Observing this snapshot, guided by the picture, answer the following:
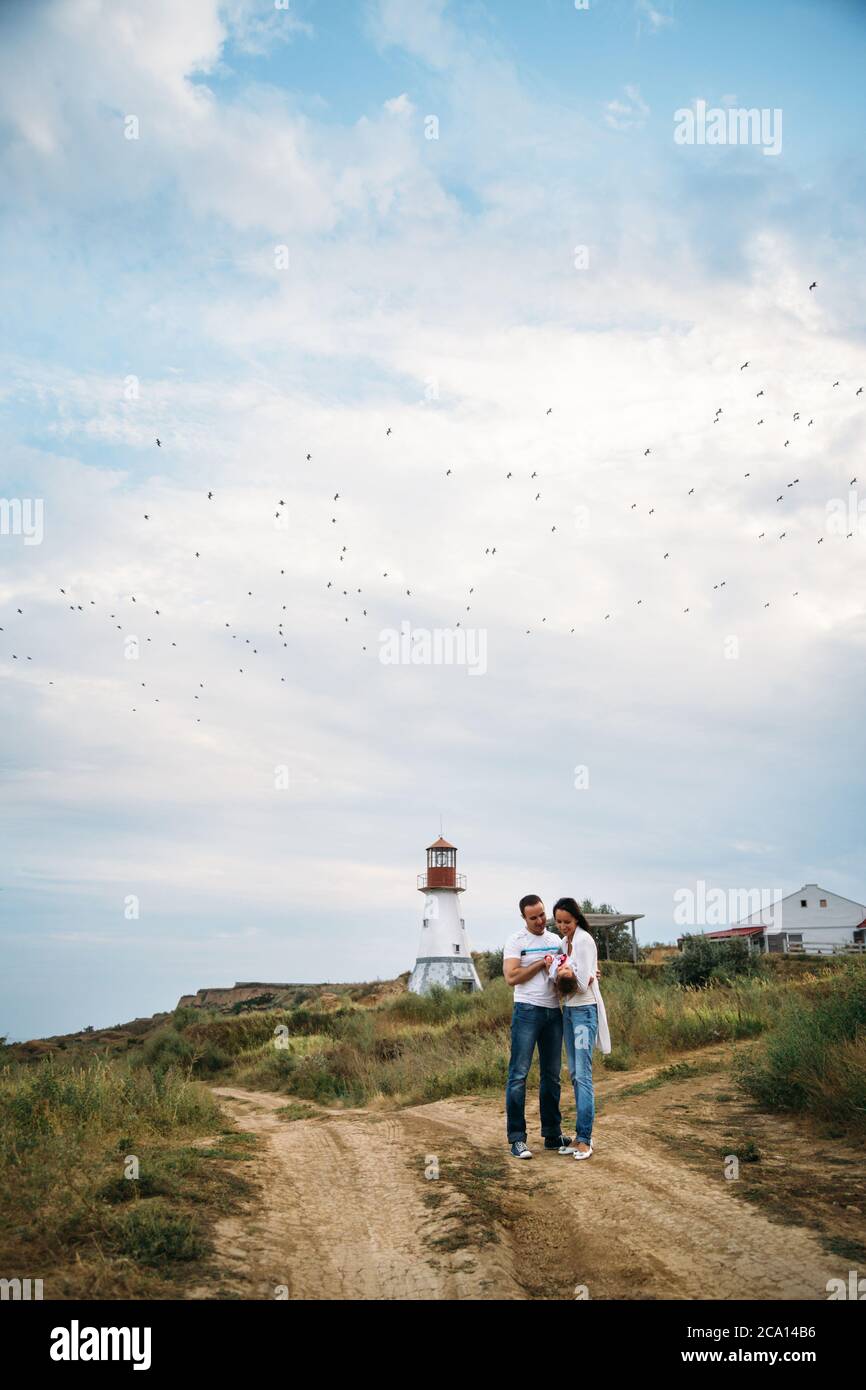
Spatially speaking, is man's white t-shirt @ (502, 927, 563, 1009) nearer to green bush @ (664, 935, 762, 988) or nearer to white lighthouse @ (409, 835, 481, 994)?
green bush @ (664, 935, 762, 988)

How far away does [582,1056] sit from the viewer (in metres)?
8.61

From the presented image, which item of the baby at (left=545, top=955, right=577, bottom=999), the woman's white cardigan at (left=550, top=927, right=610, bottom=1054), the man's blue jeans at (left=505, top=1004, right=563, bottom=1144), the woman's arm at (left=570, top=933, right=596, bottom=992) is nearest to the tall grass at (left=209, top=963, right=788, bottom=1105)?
the man's blue jeans at (left=505, top=1004, right=563, bottom=1144)

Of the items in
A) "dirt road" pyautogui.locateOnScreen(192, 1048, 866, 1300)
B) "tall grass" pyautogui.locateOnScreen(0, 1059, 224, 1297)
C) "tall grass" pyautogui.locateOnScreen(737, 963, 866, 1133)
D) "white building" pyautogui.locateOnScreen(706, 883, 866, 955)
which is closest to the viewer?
"tall grass" pyautogui.locateOnScreen(0, 1059, 224, 1297)

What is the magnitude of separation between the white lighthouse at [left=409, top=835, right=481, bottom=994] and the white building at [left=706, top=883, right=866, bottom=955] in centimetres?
1789

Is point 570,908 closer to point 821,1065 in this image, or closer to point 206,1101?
point 821,1065

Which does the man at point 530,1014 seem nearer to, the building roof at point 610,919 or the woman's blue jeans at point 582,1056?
the woman's blue jeans at point 582,1056

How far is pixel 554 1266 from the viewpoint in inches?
235

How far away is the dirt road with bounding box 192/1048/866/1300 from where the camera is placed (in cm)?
555

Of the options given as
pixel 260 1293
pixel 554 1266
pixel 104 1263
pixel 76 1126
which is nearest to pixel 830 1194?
pixel 554 1266

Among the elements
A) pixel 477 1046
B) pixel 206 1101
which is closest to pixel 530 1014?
pixel 206 1101

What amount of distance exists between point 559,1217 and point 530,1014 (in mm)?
2000
